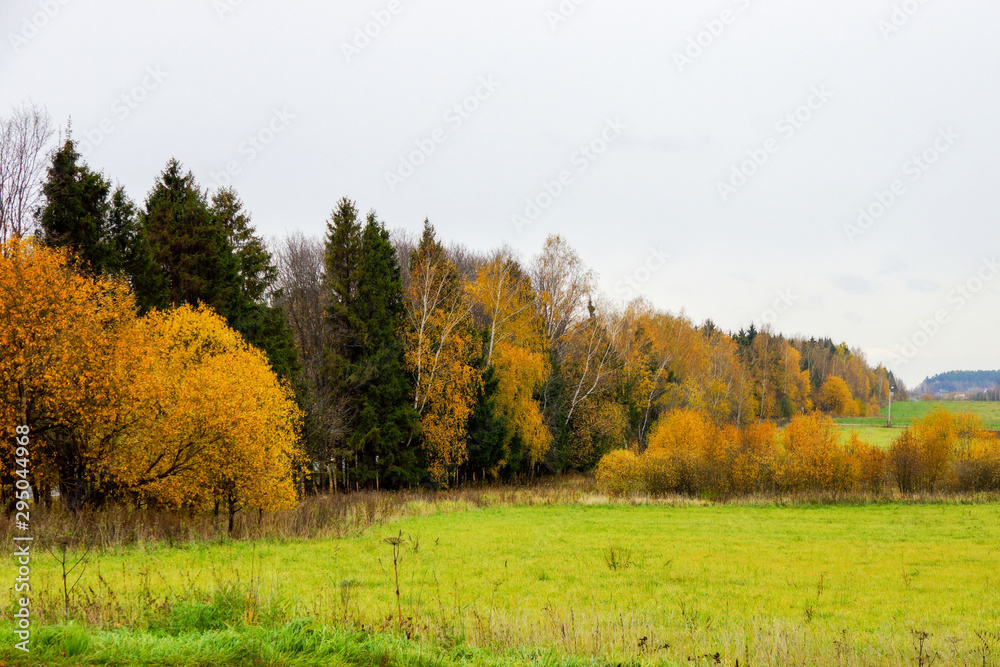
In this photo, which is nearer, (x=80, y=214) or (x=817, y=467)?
(x=80, y=214)

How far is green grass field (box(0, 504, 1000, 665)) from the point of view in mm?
6731

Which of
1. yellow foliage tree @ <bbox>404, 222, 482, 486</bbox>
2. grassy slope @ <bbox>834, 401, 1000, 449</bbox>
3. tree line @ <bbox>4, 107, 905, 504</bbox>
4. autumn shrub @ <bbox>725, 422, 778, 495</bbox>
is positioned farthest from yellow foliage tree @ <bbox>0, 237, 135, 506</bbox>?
grassy slope @ <bbox>834, 401, 1000, 449</bbox>

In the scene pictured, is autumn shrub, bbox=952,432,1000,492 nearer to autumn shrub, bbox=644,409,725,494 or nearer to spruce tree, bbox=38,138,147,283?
autumn shrub, bbox=644,409,725,494

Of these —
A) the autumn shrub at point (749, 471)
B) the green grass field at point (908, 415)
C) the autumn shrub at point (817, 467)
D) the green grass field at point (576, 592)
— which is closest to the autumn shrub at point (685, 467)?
the autumn shrub at point (749, 471)

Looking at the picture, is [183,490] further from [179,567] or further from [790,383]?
[790,383]

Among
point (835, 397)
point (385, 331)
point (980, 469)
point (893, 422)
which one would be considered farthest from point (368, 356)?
point (835, 397)

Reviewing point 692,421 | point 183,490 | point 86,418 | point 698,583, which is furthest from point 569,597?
point 692,421

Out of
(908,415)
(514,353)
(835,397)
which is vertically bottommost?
(908,415)

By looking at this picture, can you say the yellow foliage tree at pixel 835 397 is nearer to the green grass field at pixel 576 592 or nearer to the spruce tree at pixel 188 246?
the green grass field at pixel 576 592

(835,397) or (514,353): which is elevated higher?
(514,353)

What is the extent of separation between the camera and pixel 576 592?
14281mm

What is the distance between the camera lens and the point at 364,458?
3619 centimetres

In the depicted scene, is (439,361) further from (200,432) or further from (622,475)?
(200,432)

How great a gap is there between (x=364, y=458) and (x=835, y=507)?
25.6 meters
